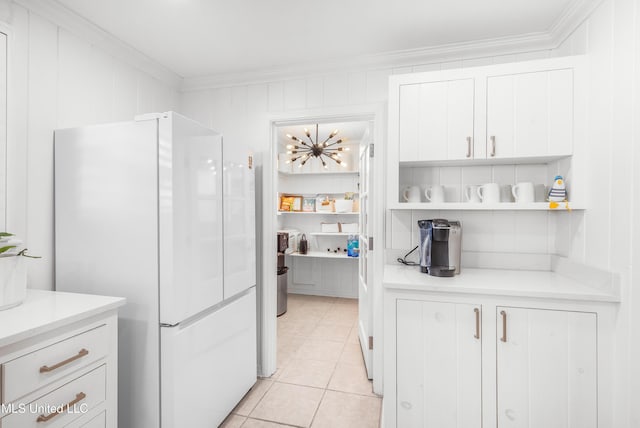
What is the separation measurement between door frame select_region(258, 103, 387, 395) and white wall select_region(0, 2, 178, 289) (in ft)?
3.88

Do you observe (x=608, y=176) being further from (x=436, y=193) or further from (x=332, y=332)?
(x=332, y=332)

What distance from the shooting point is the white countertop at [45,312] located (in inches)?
41.9

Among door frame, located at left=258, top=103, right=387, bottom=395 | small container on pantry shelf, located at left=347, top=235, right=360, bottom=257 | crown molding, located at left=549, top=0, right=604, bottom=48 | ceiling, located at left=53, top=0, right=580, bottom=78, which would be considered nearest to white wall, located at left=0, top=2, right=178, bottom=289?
ceiling, located at left=53, top=0, right=580, bottom=78

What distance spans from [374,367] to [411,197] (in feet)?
4.20

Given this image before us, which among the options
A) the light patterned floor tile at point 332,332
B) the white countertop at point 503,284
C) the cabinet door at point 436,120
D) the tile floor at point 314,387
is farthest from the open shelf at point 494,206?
the light patterned floor tile at point 332,332

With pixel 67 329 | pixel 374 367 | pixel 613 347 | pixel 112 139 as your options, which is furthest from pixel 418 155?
pixel 67 329

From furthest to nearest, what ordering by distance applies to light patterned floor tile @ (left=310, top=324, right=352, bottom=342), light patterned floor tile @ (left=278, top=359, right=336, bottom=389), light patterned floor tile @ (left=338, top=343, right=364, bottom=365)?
1. light patterned floor tile @ (left=310, top=324, right=352, bottom=342)
2. light patterned floor tile @ (left=338, top=343, right=364, bottom=365)
3. light patterned floor tile @ (left=278, top=359, right=336, bottom=389)

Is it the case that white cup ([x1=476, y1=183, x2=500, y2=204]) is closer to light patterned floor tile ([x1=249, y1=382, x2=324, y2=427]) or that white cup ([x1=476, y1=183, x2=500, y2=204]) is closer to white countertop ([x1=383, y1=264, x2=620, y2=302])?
white countertop ([x1=383, y1=264, x2=620, y2=302])

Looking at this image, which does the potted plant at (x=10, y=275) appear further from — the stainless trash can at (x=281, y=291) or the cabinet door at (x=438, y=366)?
the stainless trash can at (x=281, y=291)

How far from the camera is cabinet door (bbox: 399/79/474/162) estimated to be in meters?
1.90

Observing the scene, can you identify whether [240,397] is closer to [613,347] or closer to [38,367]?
[38,367]

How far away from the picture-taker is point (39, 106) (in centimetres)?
167

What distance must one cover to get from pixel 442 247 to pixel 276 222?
1263 mm

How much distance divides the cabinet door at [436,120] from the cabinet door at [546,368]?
96cm
